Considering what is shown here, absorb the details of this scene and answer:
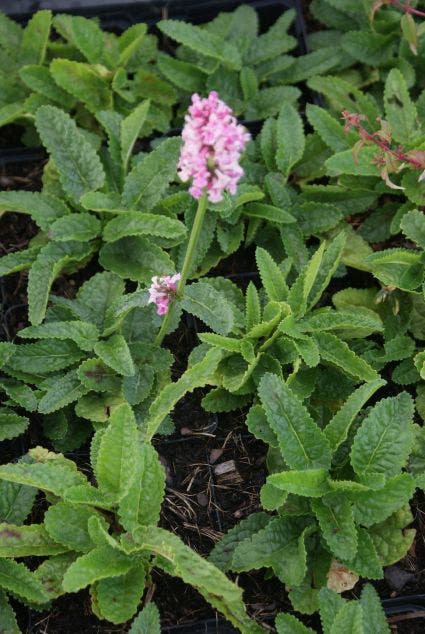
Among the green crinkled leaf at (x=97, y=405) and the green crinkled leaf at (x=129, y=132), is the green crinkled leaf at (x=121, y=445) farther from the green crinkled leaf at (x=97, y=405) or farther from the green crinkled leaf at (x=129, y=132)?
the green crinkled leaf at (x=129, y=132)

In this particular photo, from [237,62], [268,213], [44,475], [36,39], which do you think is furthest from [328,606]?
[36,39]

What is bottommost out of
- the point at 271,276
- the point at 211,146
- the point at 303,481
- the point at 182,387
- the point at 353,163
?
the point at 303,481

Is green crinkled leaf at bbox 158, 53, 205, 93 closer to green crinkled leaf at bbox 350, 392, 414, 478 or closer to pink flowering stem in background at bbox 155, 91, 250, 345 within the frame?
pink flowering stem in background at bbox 155, 91, 250, 345

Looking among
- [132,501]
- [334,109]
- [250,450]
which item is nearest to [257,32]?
[334,109]

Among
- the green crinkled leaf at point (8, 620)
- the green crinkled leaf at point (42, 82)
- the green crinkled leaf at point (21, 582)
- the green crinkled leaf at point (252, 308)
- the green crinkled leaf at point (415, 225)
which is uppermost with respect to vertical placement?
the green crinkled leaf at point (42, 82)

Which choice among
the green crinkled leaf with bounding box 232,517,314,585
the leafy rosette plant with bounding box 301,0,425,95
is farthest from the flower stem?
the leafy rosette plant with bounding box 301,0,425,95

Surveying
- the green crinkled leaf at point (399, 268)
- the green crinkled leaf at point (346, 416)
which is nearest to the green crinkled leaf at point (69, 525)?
the green crinkled leaf at point (346, 416)

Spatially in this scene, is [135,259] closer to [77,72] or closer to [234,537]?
[77,72]
